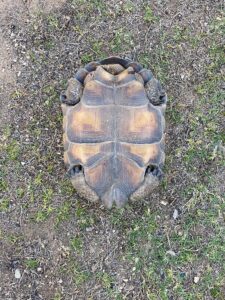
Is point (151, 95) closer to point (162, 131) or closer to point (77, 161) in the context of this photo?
point (162, 131)

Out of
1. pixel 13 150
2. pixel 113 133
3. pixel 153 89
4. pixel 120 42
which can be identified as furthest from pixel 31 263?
pixel 120 42

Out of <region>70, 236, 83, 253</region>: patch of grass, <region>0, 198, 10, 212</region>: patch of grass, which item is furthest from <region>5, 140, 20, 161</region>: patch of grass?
<region>70, 236, 83, 253</region>: patch of grass

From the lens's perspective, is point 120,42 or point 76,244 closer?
point 76,244

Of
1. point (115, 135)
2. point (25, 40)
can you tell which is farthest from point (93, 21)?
point (115, 135)

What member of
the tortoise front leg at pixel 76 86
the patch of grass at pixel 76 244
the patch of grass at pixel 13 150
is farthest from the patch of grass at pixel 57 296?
the tortoise front leg at pixel 76 86

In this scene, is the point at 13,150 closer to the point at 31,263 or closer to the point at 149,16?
the point at 31,263

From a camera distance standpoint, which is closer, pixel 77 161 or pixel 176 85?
pixel 77 161

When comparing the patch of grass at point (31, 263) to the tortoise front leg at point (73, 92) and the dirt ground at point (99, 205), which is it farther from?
the tortoise front leg at point (73, 92)
